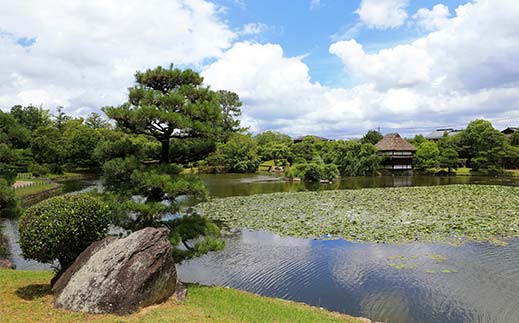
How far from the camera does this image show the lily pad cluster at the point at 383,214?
14.1m

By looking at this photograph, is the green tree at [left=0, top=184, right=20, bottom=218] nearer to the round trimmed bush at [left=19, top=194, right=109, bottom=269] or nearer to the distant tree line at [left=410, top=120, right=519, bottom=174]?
the round trimmed bush at [left=19, top=194, right=109, bottom=269]

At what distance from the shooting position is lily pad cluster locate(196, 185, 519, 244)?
1410cm

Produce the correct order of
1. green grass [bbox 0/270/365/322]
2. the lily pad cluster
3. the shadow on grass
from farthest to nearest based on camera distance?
the lily pad cluster → the shadow on grass → green grass [bbox 0/270/365/322]

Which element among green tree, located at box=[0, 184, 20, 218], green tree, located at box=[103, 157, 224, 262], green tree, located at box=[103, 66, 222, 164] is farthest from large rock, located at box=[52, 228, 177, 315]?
green tree, located at box=[0, 184, 20, 218]

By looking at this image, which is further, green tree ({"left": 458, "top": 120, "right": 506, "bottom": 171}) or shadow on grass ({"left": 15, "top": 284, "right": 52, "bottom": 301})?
green tree ({"left": 458, "top": 120, "right": 506, "bottom": 171})

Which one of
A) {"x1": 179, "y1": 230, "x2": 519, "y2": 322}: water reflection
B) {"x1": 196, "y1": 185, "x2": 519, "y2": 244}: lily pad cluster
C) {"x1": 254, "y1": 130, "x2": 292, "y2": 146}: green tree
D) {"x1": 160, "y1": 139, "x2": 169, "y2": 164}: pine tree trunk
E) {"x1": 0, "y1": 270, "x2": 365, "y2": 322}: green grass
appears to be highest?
{"x1": 254, "y1": 130, "x2": 292, "y2": 146}: green tree

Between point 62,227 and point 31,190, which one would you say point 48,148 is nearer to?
point 31,190

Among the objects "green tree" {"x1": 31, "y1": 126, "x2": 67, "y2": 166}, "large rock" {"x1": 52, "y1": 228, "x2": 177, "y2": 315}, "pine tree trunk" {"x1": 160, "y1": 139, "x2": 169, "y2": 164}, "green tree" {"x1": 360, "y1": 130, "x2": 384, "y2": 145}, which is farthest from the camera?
"green tree" {"x1": 360, "y1": 130, "x2": 384, "y2": 145}

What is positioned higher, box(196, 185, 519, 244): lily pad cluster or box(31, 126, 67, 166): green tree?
box(31, 126, 67, 166): green tree

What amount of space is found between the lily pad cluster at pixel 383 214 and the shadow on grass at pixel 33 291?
936cm

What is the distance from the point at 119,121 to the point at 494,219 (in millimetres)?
16865

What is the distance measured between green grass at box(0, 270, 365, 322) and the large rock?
0.19 metres

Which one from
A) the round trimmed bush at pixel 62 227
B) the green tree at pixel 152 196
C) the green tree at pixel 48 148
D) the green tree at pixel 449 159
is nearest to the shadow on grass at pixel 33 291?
the round trimmed bush at pixel 62 227

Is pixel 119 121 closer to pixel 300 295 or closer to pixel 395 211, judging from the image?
pixel 300 295
